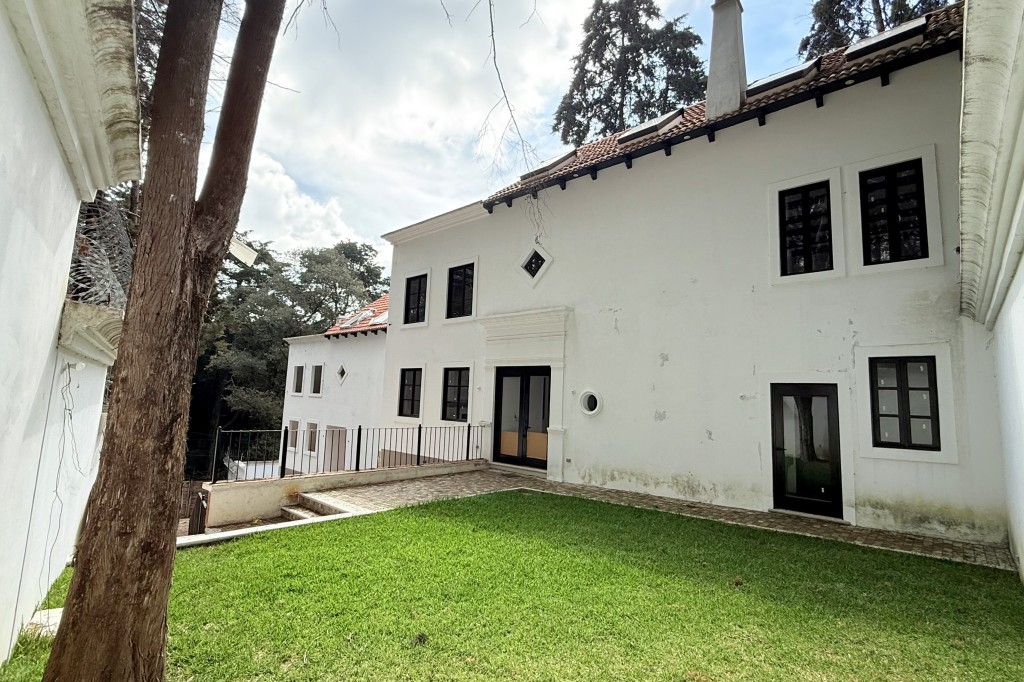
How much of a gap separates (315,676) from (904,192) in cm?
852

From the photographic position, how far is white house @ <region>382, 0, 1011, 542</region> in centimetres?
619

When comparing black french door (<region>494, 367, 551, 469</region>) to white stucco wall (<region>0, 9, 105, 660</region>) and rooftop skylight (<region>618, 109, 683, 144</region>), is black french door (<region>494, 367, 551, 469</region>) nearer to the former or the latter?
rooftop skylight (<region>618, 109, 683, 144</region>)

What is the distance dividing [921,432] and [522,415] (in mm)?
6978

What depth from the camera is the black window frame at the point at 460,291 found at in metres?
12.6

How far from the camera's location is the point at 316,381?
19062 millimetres

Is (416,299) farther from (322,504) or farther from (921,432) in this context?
(921,432)

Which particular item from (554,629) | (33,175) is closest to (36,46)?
(33,175)

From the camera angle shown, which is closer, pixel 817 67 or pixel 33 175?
pixel 33 175

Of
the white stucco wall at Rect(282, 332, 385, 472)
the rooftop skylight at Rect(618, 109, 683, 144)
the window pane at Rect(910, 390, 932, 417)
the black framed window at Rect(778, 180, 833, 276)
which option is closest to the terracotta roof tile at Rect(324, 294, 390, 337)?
the white stucco wall at Rect(282, 332, 385, 472)

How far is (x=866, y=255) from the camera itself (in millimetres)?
6812

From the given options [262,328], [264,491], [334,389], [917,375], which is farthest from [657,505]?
[262,328]

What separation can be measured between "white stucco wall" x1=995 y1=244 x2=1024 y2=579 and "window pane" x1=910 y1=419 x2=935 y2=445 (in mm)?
767

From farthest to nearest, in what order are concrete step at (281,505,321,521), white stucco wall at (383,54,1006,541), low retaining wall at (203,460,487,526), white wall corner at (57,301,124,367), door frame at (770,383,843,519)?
concrete step at (281,505,321,521)
low retaining wall at (203,460,487,526)
door frame at (770,383,843,519)
white stucco wall at (383,54,1006,541)
white wall corner at (57,301,124,367)

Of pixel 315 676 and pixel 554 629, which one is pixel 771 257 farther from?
pixel 315 676
